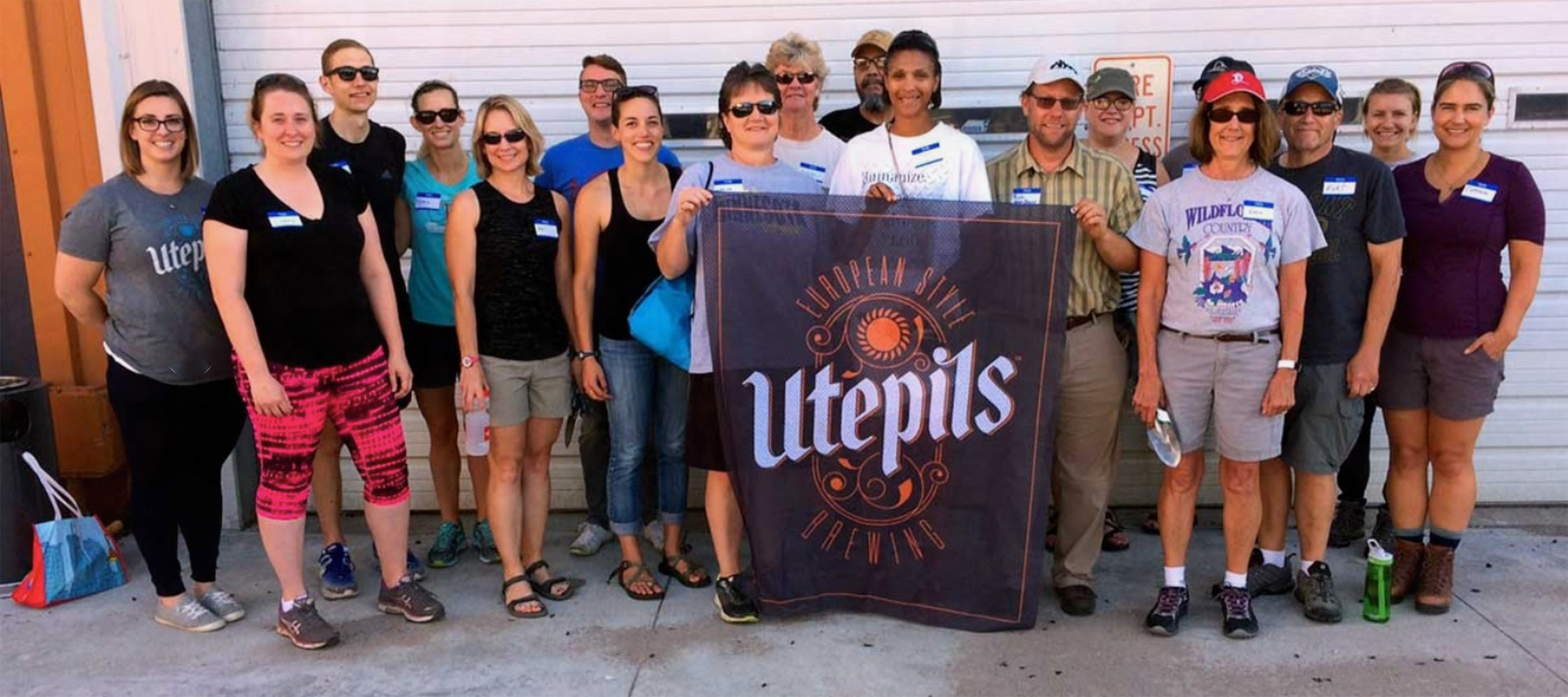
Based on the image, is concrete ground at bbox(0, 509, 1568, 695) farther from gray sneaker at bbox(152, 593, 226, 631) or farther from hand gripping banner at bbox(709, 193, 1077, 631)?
hand gripping banner at bbox(709, 193, 1077, 631)

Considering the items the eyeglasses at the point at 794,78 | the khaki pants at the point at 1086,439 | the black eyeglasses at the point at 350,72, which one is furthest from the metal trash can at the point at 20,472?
the khaki pants at the point at 1086,439

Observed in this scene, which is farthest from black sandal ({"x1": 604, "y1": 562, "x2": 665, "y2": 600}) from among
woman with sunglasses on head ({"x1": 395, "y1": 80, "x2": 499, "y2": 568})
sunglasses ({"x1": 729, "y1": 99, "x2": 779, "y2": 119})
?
A: sunglasses ({"x1": 729, "y1": 99, "x2": 779, "y2": 119})

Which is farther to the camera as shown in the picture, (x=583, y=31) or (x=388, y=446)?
(x=583, y=31)

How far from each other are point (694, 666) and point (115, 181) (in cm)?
243

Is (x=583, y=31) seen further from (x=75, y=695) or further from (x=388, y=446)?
(x=75, y=695)

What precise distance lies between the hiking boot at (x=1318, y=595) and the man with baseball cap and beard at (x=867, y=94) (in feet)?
7.36

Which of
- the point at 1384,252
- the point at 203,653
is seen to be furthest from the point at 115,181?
the point at 1384,252

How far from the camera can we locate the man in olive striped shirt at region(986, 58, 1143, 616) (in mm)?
3410

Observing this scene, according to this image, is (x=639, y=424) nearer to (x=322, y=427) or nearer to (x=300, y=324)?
(x=322, y=427)

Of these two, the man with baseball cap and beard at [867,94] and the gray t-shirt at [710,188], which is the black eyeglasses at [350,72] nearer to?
the gray t-shirt at [710,188]

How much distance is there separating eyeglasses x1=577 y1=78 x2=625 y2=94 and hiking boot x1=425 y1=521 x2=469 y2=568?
5.85ft

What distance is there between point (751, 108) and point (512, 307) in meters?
1.04

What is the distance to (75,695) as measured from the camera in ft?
10.7

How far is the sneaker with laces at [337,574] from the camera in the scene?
3.93 meters
